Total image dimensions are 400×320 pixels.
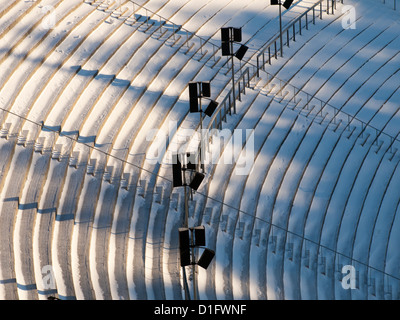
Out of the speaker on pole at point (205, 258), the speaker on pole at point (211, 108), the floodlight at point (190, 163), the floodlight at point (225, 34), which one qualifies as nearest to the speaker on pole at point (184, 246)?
the speaker on pole at point (205, 258)

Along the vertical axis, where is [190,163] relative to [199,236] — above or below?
above

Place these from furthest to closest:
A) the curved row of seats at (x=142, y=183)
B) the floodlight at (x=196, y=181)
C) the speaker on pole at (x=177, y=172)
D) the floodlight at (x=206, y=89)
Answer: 1. the floodlight at (x=206, y=89)
2. the curved row of seats at (x=142, y=183)
3. the floodlight at (x=196, y=181)
4. the speaker on pole at (x=177, y=172)

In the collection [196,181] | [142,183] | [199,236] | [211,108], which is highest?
[211,108]

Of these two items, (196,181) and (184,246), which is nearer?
(184,246)

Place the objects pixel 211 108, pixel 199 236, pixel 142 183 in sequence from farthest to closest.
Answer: pixel 142 183 < pixel 211 108 < pixel 199 236

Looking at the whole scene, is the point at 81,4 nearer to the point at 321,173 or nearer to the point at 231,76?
the point at 231,76

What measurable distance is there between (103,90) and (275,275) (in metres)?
5.00

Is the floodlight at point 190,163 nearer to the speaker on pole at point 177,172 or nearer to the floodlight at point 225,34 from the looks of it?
the speaker on pole at point 177,172

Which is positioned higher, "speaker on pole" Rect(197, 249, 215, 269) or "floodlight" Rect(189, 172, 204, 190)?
"floodlight" Rect(189, 172, 204, 190)

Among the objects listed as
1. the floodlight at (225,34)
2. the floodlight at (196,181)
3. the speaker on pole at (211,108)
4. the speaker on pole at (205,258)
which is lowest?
the speaker on pole at (205,258)

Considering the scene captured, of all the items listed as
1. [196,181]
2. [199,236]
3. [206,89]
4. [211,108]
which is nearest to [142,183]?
[211,108]

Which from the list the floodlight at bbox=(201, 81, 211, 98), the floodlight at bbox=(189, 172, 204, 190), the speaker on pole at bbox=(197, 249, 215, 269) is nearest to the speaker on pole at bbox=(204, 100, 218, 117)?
the floodlight at bbox=(201, 81, 211, 98)

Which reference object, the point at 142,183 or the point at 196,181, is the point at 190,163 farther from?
the point at 142,183

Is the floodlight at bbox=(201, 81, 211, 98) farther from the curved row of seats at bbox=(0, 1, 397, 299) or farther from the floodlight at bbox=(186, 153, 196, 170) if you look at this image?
the curved row of seats at bbox=(0, 1, 397, 299)
